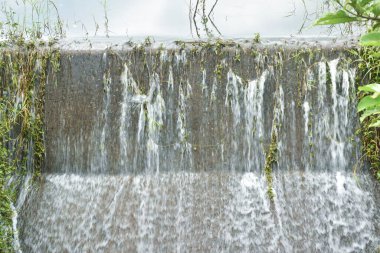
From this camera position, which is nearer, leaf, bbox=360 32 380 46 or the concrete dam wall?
leaf, bbox=360 32 380 46

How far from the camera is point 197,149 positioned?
4.38 metres

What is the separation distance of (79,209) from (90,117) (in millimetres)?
834

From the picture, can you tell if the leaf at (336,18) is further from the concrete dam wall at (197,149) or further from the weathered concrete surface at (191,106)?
the weathered concrete surface at (191,106)

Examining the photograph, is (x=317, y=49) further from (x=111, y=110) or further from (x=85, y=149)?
(x=85, y=149)

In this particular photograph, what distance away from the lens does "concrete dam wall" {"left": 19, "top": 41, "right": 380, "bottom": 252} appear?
403cm

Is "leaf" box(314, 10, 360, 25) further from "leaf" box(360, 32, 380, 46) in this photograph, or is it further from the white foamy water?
the white foamy water

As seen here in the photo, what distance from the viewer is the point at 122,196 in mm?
4207

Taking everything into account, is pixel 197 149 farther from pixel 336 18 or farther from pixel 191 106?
pixel 336 18

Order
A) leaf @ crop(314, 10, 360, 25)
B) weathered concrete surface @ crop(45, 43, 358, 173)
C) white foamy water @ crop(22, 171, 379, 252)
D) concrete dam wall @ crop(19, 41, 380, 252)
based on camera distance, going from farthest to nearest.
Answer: weathered concrete surface @ crop(45, 43, 358, 173) < concrete dam wall @ crop(19, 41, 380, 252) < white foamy water @ crop(22, 171, 379, 252) < leaf @ crop(314, 10, 360, 25)

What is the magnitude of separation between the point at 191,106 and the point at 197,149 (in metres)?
0.38

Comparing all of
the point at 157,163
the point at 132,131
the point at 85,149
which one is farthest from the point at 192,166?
the point at 85,149

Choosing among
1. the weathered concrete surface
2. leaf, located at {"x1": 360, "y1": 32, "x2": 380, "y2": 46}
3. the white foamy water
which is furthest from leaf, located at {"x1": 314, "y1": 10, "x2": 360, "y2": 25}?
the weathered concrete surface

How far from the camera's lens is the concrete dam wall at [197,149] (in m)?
4.03

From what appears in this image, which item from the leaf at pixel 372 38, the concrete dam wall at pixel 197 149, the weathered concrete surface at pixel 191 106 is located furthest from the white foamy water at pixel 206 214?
the leaf at pixel 372 38
